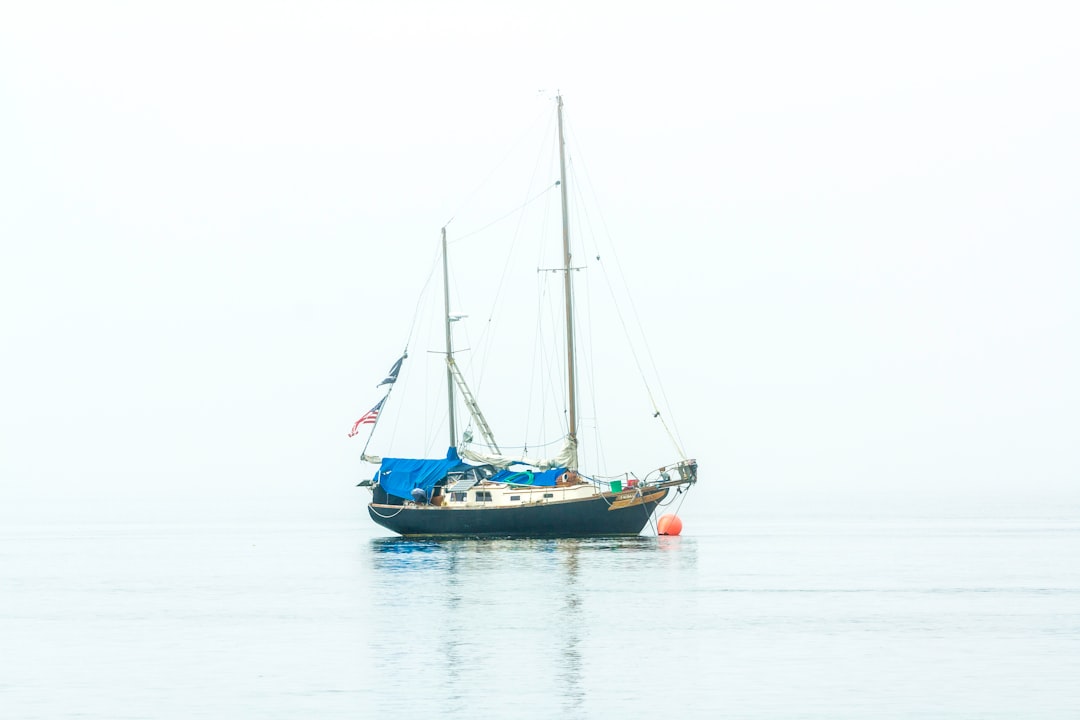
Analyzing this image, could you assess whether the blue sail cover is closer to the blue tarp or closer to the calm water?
the blue tarp

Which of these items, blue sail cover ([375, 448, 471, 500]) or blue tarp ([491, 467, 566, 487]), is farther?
blue sail cover ([375, 448, 471, 500])

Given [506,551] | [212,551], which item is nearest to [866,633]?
[506,551]

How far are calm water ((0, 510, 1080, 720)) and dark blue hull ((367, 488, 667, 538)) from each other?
4.63ft

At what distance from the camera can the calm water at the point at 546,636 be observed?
32062 mm

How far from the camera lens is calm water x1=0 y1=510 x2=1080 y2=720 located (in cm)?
3206

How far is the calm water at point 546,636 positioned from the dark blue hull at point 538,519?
1.41 metres

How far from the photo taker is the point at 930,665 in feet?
122

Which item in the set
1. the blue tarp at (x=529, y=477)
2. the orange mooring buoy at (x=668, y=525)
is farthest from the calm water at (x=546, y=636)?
the orange mooring buoy at (x=668, y=525)

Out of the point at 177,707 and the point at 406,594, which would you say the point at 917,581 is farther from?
the point at 177,707

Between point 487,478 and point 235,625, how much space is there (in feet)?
132

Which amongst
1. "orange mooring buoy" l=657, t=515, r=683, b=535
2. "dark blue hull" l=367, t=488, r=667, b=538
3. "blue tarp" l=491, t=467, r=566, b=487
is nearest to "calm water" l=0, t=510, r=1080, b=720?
"dark blue hull" l=367, t=488, r=667, b=538

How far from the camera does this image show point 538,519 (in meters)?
85.9

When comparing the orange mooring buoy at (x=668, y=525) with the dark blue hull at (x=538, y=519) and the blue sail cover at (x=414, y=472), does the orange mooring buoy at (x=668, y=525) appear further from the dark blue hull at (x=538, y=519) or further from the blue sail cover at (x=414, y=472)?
the blue sail cover at (x=414, y=472)

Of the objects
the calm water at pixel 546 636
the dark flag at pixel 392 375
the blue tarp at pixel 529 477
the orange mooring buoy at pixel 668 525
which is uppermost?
the dark flag at pixel 392 375
